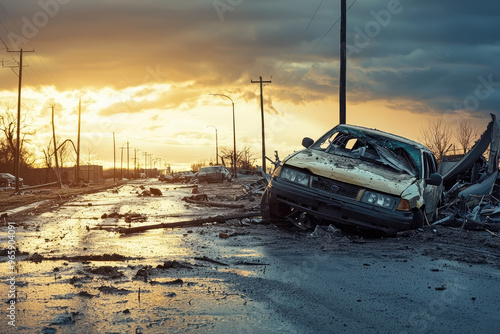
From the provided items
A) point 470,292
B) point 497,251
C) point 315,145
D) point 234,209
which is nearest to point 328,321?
point 470,292

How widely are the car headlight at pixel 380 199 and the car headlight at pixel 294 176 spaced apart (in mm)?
1010

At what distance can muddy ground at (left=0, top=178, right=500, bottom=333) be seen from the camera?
452 cm

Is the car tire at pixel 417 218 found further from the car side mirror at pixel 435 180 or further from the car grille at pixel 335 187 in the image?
the car grille at pixel 335 187

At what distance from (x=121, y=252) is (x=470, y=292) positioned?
4897 mm

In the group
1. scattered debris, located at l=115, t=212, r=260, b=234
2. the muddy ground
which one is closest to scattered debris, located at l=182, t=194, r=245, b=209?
scattered debris, located at l=115, t=212, r=260, b=234

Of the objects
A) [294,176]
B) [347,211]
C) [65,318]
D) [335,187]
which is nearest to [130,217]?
[294,176]

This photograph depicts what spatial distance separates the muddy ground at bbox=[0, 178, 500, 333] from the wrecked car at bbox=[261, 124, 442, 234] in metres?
0.43

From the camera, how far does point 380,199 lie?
902cm

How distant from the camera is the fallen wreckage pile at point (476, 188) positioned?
1272cm

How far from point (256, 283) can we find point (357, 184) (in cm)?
356

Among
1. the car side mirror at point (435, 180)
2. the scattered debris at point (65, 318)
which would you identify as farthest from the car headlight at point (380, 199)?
the scattered debris at point (65, 318)

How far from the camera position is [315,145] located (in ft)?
37.0

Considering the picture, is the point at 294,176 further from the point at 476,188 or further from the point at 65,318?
the point at 476,188

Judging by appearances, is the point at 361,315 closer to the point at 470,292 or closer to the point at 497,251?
the point at 470,292
